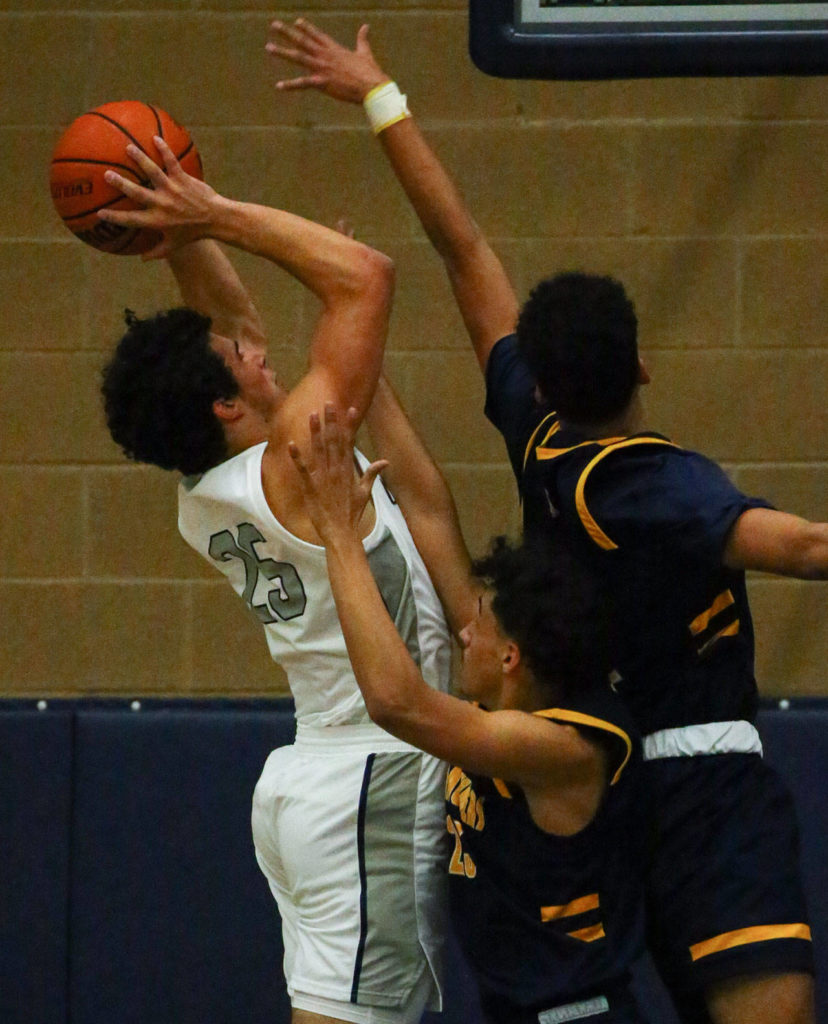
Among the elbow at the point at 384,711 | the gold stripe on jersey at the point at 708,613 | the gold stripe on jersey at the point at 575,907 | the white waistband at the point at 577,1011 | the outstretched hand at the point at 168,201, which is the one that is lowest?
the white waistband at the point at 577,1011

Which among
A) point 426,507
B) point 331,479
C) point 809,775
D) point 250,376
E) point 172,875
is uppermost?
point 250,376

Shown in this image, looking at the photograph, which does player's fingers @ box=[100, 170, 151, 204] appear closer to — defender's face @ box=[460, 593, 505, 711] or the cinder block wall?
defender's face @ box=[460, 593, 505, 711]

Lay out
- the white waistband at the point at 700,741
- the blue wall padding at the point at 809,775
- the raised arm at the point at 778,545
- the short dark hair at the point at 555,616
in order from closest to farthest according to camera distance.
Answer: the raised arm at the point at 778,545 < the short dark hair at the point at 555,616 < the white waistband at the point at 700,741 < the blue wall padding at the point at 809,775

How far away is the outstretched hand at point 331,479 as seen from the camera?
7.34 ft

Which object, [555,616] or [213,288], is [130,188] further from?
[555,616]

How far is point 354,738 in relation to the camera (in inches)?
107

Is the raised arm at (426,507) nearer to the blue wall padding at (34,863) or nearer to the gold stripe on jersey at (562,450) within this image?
the gold stripe on jersey at (562,450)

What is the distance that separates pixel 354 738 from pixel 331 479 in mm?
663

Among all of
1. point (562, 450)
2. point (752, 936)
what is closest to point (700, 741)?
point (752, 936)

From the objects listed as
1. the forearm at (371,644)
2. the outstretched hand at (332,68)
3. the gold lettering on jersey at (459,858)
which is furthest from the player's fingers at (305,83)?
the gold lettering on jersey at (459,858)

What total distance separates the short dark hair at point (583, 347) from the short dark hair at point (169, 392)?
60cm

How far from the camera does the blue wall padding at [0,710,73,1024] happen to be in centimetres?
400

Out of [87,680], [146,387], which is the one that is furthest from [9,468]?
[146,387]

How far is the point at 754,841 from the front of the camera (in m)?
2.41
